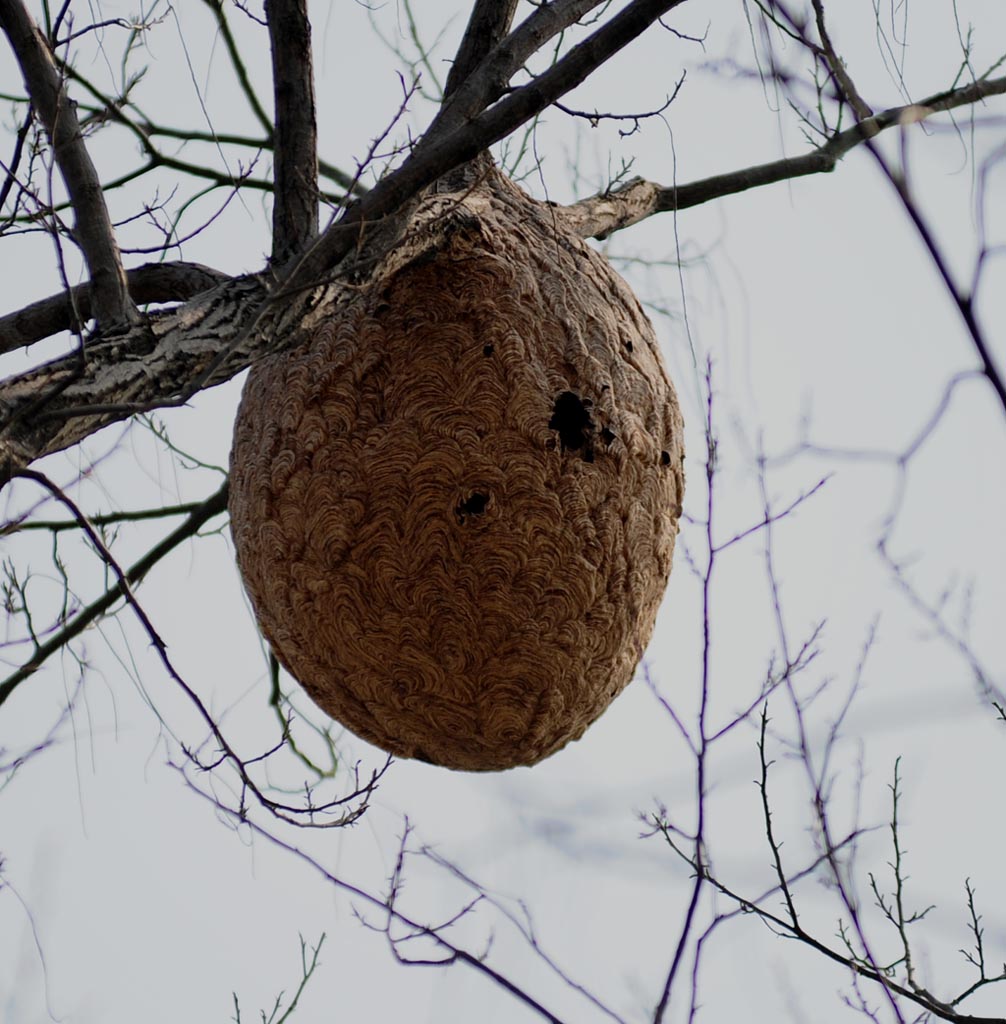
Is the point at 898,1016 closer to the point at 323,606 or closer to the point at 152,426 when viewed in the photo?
the point at 323,606

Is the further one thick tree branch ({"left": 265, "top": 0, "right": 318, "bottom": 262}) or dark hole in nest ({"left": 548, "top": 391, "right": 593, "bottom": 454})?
dark hole in nest ({"left": 548, "top": 391, "right": 593, "bottom": 454})

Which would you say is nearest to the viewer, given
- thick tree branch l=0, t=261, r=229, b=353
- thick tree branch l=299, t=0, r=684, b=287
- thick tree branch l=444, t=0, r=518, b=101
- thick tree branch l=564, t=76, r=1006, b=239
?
thick tree branch l=299, t=0, r=684, b=287

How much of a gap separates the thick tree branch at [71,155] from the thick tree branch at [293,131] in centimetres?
24

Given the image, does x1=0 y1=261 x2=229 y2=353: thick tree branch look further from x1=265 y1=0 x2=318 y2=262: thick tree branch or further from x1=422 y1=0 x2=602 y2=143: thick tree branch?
x1=422 y1=0 x2=602 y2=143: thick tree branch

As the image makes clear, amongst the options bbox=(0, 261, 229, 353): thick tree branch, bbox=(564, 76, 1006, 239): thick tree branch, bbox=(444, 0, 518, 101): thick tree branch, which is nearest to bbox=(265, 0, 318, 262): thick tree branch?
bbox=(0, 261, 229, 353): thick tree branch

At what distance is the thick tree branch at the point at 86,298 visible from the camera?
6.66 feet

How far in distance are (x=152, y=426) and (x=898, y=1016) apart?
2.32 metres

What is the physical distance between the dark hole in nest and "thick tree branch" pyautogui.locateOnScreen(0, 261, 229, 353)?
0.58 metres

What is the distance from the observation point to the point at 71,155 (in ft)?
6.59

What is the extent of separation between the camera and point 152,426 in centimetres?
354

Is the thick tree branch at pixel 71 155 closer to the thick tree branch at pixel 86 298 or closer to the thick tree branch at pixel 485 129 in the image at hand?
the thick tree branch at pixel 86 298

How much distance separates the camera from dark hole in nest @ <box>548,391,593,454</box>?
7.94ft

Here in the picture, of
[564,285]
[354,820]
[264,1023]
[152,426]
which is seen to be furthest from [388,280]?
[264,1023]

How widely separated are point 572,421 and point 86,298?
2.69ft
